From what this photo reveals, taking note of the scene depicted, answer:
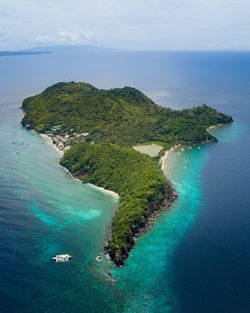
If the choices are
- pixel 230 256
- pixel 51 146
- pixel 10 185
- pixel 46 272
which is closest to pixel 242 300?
pixel 230 256

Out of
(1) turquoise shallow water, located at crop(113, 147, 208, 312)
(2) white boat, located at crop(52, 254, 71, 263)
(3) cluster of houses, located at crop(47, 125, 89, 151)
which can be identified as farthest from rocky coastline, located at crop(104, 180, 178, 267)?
(3) cluster of houses, located at crop(47, 125, 89, 151)

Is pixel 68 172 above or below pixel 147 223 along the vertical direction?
below

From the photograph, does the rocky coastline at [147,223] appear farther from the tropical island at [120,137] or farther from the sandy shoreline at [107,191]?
the sandy shoreline at [107,191]

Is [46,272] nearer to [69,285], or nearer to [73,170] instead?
[69,285]

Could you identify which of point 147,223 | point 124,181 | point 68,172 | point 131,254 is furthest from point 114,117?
point 131,254

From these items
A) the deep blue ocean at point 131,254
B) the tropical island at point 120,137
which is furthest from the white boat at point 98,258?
the tropical island at point 120,137

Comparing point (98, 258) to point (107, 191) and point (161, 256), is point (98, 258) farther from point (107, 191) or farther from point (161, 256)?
point (107, 191)

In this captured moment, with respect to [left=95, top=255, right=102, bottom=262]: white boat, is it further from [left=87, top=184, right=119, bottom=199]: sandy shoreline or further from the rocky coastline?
[left=87, top=184, right=119, bottom=199]: sandy shoreline

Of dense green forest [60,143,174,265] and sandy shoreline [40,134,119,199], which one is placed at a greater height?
dense green forest [60,143,174,265]
